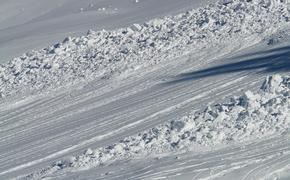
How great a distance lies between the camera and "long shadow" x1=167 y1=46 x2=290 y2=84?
15.4 meters

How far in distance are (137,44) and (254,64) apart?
3572 mm

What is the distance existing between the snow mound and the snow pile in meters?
4.51

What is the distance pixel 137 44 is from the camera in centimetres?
1861

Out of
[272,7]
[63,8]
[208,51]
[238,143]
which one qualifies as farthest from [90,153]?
[63,8]

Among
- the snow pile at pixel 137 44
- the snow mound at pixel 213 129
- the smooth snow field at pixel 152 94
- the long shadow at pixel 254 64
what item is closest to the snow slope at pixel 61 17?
the smooth snow field at pixel 152 94

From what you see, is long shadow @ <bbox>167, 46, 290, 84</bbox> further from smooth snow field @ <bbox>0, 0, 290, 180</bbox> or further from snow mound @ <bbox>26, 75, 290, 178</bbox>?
snow mound @ <bbox>26, 75, 290, 178</bbox>

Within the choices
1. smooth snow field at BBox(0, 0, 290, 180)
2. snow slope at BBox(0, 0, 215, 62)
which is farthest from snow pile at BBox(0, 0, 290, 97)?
snow slope at BBox(0, 0, 215, 62)

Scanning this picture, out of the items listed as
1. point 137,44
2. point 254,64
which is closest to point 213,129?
point 254,64

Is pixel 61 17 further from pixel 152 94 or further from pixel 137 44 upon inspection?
pixel 152 94

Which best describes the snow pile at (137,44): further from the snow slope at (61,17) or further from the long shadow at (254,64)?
the snow slope at (61,17)

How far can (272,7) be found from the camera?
60.7 feet

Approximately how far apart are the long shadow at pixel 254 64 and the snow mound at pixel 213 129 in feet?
6.95

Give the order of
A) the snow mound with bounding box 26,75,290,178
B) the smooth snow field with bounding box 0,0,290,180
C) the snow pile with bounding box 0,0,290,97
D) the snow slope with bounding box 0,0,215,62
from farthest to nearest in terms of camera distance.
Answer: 1. the snow slope with bounding box 0,0,215,62
2. the snow pile with bounding box 0,0,290,97
3. the snow mound with bounding box 26,75,290,178
4. the smooth snow field with bounding box 0,0,290,180

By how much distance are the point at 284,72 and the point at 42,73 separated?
6052mm
